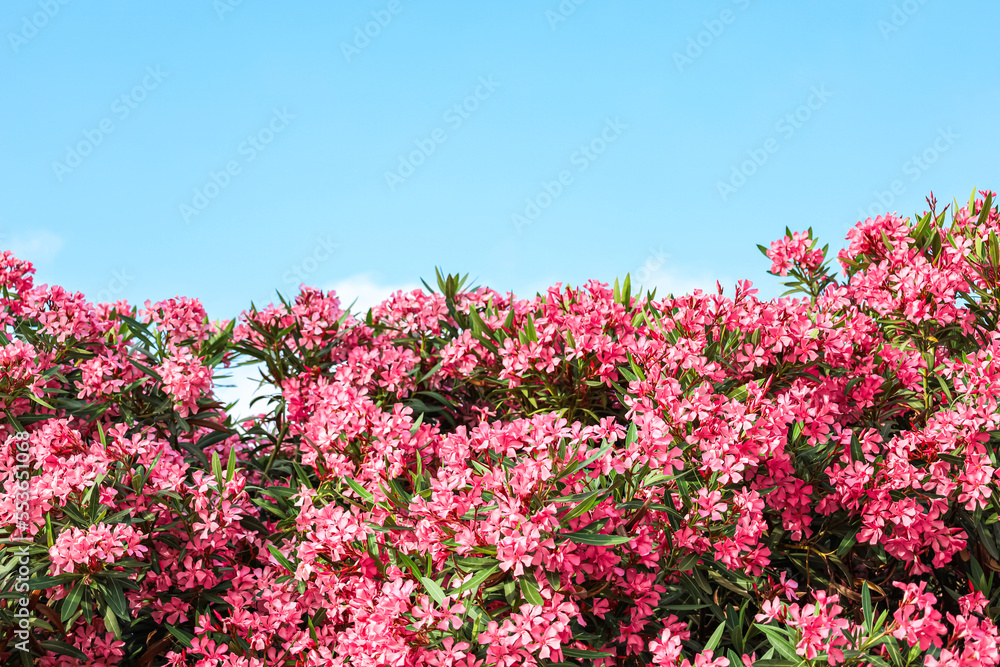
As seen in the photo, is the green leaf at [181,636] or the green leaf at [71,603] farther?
the green leaf at [181,636]

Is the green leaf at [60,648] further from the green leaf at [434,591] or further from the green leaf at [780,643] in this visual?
the green leaf at [780,643]

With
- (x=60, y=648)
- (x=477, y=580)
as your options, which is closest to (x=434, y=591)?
(x=477, y=580)

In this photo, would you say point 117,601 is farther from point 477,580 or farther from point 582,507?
point 582,507

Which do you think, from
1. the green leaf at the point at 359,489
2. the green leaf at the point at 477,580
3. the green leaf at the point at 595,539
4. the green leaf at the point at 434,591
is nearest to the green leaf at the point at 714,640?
the green leaf at the point at 595,539

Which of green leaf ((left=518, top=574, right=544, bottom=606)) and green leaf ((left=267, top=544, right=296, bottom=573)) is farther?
green leaf ((left=267, top=544, right=296, bottom=573))

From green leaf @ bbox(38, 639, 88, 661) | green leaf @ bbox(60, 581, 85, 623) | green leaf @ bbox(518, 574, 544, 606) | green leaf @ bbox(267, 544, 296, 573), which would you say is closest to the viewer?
green leaf @ bbox(518, 574, 544, 606)

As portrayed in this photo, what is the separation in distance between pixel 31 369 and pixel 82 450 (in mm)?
524

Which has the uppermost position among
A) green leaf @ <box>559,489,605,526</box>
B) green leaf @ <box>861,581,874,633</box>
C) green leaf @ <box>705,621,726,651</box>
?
green leaf @ <box>559,489,605,526</box>

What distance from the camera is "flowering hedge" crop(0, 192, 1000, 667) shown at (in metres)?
2.41

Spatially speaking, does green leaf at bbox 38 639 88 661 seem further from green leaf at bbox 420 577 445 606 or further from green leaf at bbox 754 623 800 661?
green leaf at bbox 754 623 800 661

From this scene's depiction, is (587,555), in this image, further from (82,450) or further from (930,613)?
(82,450)

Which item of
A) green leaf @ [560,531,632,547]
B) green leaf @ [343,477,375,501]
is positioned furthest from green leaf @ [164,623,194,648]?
green leaf @ [560,531,632,547]

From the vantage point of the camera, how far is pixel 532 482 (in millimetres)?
2295

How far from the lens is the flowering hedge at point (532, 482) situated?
2.41 meters
